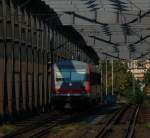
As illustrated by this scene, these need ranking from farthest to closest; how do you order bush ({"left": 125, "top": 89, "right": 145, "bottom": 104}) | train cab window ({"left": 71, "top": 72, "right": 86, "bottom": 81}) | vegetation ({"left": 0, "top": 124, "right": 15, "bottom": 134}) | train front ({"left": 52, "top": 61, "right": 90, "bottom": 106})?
1. bush ({"left": 125, "top": 89, "right": 145, "bottom": 104})
2. train cab window ({"left": 71, "top": 72, "right": 86, "bottom": 81})
3. train front ({"left": 52, "top": 61, "right": 90, "bottom": 106})
4. vegetation ({"left": 0, "top": 124, "right": 15, "bottom": 134})

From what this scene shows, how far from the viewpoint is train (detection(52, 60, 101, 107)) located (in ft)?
120

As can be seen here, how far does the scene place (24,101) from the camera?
34312 millimetres

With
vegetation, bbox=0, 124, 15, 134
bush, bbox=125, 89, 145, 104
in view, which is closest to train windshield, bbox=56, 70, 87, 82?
vegetation, bbox=0, 124, 15, 134

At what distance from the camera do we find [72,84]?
121 feet

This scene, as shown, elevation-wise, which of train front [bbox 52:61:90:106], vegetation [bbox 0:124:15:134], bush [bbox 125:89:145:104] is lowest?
bush [bbox 125:89:145:104]

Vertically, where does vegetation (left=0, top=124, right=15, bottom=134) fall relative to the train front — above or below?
below

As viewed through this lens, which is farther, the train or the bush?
the bush

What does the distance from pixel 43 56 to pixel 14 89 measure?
10.1m

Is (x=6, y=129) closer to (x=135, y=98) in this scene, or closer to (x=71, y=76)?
(x=71, y=76)

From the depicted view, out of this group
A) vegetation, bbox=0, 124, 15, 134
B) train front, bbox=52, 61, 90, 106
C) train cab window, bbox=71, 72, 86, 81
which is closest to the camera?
vegetation, bbox=0, 124, 15, 134

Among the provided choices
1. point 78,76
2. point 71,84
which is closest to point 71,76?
point 78,76

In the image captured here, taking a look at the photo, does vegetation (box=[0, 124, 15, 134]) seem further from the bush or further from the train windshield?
the bush

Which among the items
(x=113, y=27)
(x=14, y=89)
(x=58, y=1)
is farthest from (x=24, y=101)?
(x=113, y=27)

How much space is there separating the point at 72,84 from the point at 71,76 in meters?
0.62
